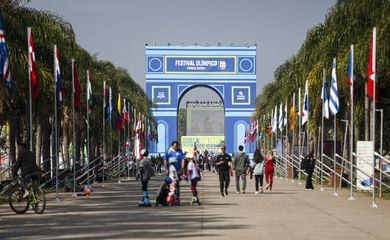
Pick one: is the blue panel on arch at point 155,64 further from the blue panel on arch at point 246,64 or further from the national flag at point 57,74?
the national flag at point 57,74

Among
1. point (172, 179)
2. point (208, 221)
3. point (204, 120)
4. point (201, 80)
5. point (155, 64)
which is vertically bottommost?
point (208, 221)

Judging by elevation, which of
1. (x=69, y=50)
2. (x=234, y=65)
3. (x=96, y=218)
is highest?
(x=234, y=65)

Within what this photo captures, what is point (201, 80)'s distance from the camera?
11244 cm

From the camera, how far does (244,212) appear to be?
64.7ft

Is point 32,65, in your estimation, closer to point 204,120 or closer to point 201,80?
point 201,80

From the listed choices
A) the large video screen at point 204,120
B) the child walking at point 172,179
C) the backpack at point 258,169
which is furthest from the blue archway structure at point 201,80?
the child walking at point 172,179

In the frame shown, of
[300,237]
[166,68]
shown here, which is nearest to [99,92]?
[300,237]

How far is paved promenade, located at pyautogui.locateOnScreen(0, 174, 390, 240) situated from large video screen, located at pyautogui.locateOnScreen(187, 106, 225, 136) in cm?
11964

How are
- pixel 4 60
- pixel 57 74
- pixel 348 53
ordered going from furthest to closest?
pixel 348 53 → pixel 57 74 → pixel 4 60

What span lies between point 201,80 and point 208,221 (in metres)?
95.7

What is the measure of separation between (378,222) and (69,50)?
738 inches

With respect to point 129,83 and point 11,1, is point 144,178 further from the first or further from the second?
point 129,83

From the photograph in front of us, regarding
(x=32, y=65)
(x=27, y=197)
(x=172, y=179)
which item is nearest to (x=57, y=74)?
(x=32, y=65)

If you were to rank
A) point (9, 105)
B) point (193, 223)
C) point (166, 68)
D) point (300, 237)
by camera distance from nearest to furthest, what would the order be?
point (300, 237), point (193, 223), point (9, 105), point (166, 68)
